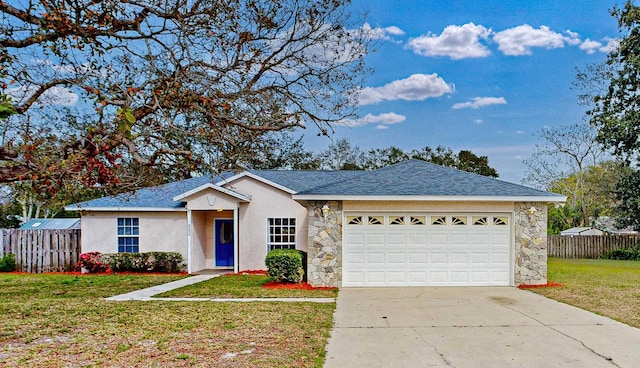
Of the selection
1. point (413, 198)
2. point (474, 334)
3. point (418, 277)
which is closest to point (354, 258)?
point (418, 277)

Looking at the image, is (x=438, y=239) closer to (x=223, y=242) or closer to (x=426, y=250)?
(x=426, y=250)

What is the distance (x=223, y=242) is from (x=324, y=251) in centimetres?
704

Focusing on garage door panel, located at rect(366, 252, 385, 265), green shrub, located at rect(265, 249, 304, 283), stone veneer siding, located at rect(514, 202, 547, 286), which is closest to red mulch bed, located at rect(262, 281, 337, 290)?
green shrub, located at rect(265, 249, 304, 283)

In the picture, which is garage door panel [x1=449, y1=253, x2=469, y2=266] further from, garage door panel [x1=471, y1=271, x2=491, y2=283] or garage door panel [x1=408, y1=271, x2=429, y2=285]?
garage door panel [x1=408, y1=271, x2=429, y2=285]

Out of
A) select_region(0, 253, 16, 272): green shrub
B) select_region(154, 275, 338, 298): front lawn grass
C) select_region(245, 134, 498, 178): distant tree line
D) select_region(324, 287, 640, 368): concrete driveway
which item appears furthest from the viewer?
select_region(245, 134, 498, 178): distant tree line

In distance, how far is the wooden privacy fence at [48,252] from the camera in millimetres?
18906

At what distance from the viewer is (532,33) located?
19219 millimetres

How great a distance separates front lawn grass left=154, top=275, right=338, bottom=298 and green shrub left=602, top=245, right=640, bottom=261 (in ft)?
67.9

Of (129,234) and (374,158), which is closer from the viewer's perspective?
(129,234)

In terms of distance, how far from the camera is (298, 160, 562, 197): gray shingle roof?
521 inches

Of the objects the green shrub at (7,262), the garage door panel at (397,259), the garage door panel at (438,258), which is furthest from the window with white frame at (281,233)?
the green shrub at (7,262)

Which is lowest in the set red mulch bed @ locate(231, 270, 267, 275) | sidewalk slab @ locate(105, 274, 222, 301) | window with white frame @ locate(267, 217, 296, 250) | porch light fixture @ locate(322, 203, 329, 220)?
red mulch bed @ locate(231, 270, 267, 275)

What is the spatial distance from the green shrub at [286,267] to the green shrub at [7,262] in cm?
1159

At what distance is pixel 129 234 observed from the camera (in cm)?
1838
